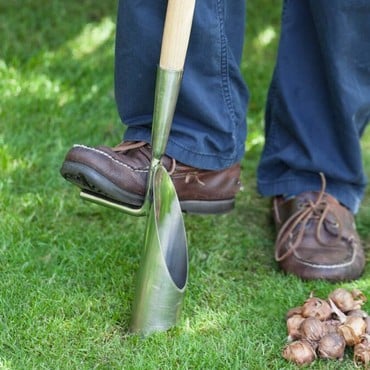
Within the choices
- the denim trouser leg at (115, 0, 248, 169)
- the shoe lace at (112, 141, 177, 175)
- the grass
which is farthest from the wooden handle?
the grass

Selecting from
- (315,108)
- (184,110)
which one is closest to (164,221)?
(184,110)

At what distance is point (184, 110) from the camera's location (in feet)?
6.45

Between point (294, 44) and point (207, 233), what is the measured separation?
545mm

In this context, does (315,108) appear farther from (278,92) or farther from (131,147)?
(131,147)

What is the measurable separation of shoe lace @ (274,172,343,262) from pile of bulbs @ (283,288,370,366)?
313 mm

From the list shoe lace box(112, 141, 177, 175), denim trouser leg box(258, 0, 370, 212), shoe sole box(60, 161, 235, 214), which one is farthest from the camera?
denim trouser leg box(258, 0, 370, 212)

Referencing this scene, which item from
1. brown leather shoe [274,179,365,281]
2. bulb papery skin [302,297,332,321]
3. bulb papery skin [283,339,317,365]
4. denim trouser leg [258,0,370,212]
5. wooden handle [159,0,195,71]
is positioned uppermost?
wooden handle [159,0,195,71]

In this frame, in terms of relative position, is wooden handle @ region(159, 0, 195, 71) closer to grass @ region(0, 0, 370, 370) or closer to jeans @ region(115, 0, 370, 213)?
jeans @ region(115, 0, 370, 213)

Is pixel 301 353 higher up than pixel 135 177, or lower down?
lower down

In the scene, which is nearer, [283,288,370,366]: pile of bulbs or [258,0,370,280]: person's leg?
[283,288,370,366]: pile of bulbs

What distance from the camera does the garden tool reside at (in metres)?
1.75

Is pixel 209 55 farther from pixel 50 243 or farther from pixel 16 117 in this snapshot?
pixel 16 117

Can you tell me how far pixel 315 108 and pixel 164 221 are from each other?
2.16 feet

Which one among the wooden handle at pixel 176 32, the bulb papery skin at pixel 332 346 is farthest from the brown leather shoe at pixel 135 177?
the bulb papery skin at pixel 332 346
